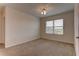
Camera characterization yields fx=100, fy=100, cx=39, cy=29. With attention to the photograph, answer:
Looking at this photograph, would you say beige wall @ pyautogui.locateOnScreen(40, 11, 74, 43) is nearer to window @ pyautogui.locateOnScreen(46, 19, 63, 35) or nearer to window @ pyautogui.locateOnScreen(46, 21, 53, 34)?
window @ pyautogui.locateOnScreen(46, 19, 63, 35)

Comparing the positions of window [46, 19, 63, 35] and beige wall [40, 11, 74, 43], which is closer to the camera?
beige wall [40, 11, 74, 43]

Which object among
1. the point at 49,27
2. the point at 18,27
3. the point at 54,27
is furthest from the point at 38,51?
the point at 49,27

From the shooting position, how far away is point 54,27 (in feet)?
21.3

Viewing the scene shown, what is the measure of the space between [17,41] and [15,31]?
56 centimetres

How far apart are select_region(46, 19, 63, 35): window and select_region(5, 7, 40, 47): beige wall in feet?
3.20

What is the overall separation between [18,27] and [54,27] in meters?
2.32

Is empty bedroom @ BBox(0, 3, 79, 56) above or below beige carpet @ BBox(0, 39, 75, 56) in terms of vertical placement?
above

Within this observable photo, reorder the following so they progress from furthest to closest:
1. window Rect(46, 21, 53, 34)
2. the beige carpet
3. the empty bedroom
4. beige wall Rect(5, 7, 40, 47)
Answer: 1. window Rect(46, 21, 53, 34)
2. beige wall Rect(5, 7, 40, 47)
3. the empty bedroom
4. the beige carpet

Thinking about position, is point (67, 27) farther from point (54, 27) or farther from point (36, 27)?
point (36, 27)

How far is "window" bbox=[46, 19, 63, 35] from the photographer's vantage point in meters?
6.04

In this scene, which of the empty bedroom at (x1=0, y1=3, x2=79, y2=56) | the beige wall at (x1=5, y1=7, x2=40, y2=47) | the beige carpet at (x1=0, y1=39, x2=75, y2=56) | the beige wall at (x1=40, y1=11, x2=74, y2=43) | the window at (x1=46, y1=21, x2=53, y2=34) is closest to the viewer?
the beige carpet at (x1=0, y1=39, x2=75, y2=56)

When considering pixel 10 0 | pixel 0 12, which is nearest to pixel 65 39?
pixel 0 12

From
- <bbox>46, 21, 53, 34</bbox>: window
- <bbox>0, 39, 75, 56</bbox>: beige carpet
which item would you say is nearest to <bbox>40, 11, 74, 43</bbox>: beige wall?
<bbox>46, 21, 53, 34</bbox>: window

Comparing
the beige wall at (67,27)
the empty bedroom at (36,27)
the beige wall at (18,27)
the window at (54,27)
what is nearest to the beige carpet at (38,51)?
the empty bedroom at (36,27)
